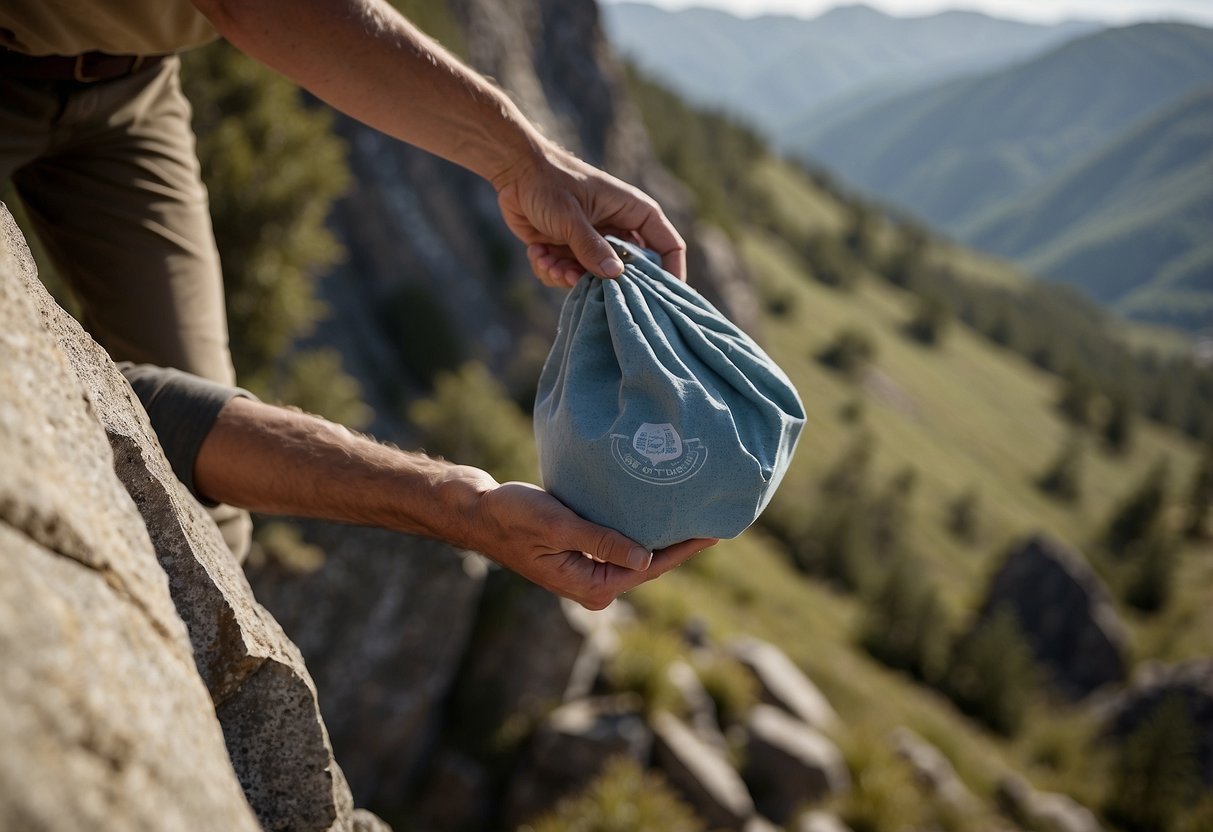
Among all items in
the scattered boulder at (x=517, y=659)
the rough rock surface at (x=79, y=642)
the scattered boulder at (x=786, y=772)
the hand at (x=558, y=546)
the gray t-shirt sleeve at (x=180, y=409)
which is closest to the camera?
the rough rock surface at (x=79, y=642)

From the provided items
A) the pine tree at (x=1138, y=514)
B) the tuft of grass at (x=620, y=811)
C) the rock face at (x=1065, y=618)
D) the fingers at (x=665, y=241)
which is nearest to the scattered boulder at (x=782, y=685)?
the tuft of grass at (x=620, y=811)

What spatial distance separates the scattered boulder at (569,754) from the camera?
10750 millimetres

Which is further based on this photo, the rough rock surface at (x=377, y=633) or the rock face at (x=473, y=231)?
the rock face at (x=473, y=231)

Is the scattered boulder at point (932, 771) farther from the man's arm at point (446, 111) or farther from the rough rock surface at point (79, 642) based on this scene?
the rough rock surface at point (79, 642)

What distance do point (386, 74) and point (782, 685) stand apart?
42.0ft

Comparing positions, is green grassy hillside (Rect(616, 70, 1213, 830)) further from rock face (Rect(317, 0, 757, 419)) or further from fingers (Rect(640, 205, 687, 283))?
rock face (Rect(317, 0, 757, 419))

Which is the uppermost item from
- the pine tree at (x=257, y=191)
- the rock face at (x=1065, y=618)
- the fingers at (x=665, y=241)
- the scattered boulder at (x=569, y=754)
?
the fingers at (x=665, y=241)

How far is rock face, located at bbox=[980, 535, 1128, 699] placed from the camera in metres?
39.9

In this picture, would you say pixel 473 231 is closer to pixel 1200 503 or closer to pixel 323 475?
pixel 323 475

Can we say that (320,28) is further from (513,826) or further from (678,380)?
(513,826)

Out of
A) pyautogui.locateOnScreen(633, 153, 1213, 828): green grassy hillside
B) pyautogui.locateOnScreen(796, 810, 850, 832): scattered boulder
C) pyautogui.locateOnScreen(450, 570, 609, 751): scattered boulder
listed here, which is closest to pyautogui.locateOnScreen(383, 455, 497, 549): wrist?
pyautogui.locateOnScreen(450, 570, 609, 751): scattered boulder

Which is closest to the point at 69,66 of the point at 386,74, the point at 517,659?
the point at 386,74

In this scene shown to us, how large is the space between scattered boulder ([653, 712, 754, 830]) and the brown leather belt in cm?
954

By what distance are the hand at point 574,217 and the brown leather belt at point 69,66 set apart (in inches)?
57.2
